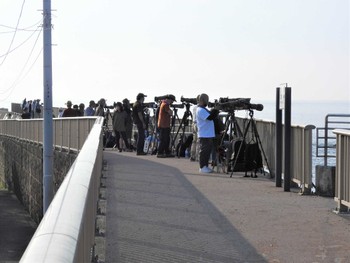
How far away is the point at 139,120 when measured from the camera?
2283 cm

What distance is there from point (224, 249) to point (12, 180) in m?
43.4

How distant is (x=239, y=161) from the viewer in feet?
52.0

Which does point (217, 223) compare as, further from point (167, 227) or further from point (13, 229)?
point (13, 229)

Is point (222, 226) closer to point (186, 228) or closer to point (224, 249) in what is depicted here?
point (186, 228)

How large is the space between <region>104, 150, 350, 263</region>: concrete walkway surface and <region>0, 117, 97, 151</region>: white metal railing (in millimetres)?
7024

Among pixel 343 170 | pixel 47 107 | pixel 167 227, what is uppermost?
pixel 47 107

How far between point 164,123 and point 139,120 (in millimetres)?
1496

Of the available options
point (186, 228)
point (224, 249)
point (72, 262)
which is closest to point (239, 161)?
point (186, 228)

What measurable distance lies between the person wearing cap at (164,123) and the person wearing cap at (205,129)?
15.5 feet

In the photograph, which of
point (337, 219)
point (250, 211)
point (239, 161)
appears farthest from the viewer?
point (239, 161)

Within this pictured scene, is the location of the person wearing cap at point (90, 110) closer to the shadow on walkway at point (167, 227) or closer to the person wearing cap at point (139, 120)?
the person wearing cap at point (139, 120)

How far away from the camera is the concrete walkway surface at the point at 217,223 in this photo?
7801 millimetres

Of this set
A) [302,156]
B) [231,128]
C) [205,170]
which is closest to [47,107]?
[231,128]

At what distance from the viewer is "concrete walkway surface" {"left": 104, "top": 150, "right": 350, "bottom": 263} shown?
7801mm
